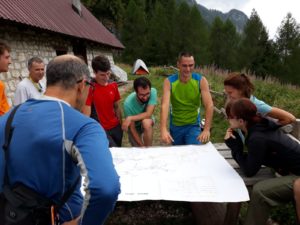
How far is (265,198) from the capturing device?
2.60 metres

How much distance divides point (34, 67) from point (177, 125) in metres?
2.10

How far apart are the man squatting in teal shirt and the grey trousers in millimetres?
2036

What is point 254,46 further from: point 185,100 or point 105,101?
point 105,101

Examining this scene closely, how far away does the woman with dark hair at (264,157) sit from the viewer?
2.61m

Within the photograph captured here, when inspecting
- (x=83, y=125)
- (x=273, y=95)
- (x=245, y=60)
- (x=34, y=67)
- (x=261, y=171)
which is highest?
A: (x=83, y=125)

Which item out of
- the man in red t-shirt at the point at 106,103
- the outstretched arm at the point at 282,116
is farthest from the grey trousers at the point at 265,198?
the man in red t-shirt at the point at 106,103

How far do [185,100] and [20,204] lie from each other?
304cm

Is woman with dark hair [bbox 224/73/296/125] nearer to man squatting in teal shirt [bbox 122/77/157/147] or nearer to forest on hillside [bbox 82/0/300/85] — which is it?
man squatting in teal shirt [bbox 122/77/157/147]

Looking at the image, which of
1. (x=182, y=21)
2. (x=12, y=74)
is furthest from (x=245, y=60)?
(x=12, y=74)

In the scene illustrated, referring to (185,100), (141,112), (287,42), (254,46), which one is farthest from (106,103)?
(287,42)

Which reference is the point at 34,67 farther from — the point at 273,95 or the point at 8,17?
the point at 273,95

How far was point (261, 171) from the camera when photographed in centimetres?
312

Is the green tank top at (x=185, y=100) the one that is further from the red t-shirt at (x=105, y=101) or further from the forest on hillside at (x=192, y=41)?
the forest on hillside at (x=192, y=41)

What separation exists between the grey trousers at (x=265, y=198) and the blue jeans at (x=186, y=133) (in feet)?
5.53
